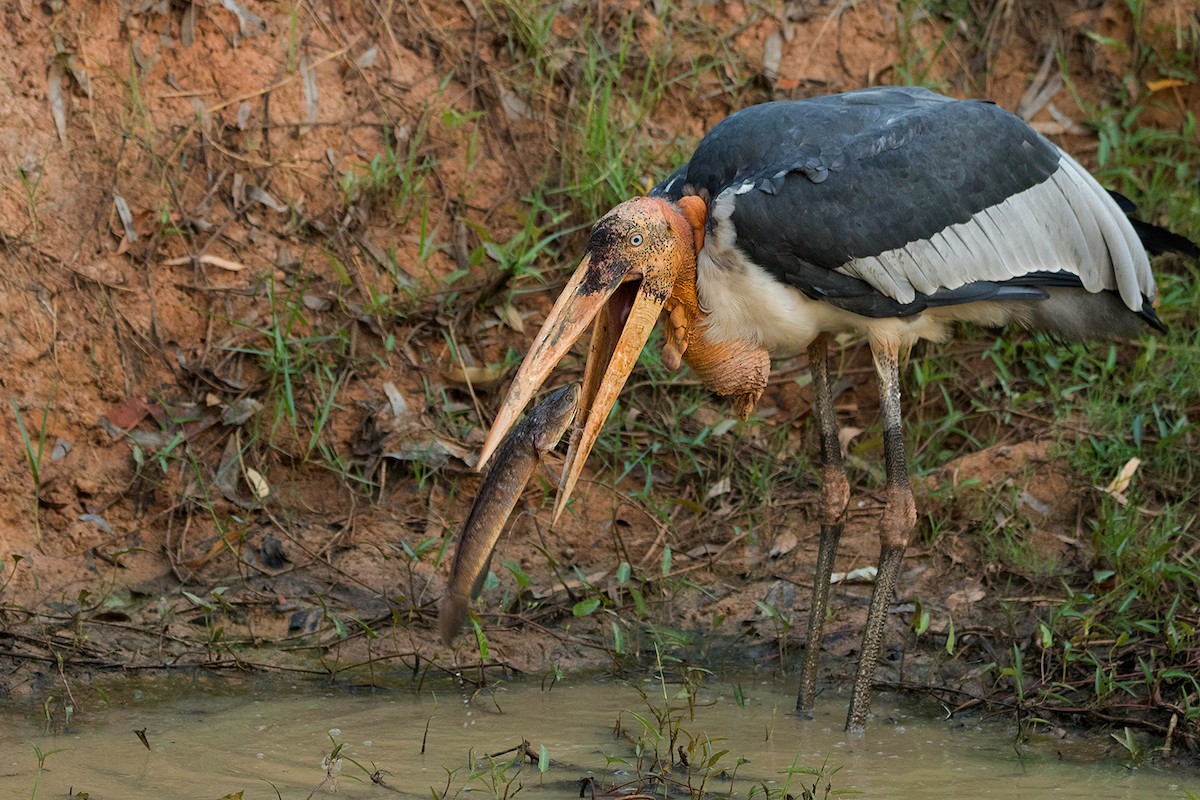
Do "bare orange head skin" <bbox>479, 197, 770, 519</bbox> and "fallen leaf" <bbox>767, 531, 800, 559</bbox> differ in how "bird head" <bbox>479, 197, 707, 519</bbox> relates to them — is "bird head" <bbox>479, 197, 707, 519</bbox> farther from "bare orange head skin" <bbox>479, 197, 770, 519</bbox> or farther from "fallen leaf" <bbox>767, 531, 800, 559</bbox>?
"fallen leaf" <bbox>767, 531, 800, 559</bbox>

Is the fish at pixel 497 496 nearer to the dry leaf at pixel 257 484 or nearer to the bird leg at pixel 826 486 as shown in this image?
the bird leg at pixel 826 486

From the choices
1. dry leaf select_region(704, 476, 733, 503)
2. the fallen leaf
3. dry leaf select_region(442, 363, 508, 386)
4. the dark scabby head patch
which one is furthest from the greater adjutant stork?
dry leaf select_region(442, 363, 508, 386)

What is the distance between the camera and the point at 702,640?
15.1 feet

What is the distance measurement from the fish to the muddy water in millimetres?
367

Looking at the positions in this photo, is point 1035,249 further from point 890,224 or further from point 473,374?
point 473,374

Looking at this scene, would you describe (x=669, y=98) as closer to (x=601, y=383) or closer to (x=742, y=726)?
(x=601, y=383)

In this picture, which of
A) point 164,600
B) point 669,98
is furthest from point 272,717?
point 669,98

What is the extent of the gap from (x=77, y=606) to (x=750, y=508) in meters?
2.29

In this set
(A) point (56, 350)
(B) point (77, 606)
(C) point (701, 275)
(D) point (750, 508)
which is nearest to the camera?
(C) point (701, 275)

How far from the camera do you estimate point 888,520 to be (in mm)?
4230

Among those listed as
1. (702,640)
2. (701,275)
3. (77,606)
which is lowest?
(702,640)

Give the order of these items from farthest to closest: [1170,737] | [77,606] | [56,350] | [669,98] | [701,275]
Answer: [669,98] → [56,350] → [77,606] → [701,275] → [1170,737]

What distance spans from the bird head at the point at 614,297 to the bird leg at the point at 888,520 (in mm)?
650

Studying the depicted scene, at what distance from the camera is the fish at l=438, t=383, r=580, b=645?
3.58 metres
